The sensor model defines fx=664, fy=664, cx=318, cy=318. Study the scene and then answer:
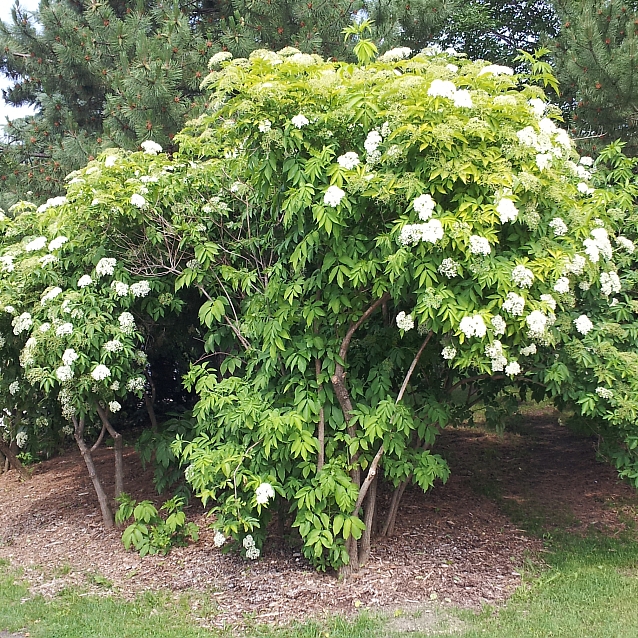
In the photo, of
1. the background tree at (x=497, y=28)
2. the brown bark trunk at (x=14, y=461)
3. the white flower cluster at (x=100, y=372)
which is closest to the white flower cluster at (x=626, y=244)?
the white flower cluster at (x=100, y=372)

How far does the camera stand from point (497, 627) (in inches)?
150

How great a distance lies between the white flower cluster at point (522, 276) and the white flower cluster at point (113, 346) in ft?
8.56

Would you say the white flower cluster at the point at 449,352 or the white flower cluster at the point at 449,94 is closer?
the white flower cluster at the point at 449,94

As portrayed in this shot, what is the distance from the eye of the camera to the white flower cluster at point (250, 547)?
15.1ft

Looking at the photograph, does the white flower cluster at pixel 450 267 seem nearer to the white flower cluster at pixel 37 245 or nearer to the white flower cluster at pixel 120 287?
the white flower cluster at pixel 120 287

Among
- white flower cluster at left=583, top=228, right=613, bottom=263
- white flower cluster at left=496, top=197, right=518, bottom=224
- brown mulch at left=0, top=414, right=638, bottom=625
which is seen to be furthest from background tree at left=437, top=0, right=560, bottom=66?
white flower cluster at left=496, top=197, right=518, bottom=224

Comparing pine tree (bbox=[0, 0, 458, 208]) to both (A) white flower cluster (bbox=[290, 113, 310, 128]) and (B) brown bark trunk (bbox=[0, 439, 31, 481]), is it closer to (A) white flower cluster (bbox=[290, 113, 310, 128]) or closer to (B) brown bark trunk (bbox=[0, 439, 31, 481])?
(B) brown bark trunk (bbox=[0, 439, 31, 481])

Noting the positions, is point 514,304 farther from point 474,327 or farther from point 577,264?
point 577,264

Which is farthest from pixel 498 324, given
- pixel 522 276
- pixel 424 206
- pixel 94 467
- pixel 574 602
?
pixel 94 467

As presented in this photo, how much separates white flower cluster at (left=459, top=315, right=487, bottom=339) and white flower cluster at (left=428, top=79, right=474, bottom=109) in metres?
1.09

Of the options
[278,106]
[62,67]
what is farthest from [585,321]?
[62,67]

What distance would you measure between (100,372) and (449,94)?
9.07ft

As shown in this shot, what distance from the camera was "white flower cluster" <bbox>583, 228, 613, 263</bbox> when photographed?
3793 mm

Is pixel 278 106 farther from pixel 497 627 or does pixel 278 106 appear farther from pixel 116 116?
pixel 116 116
